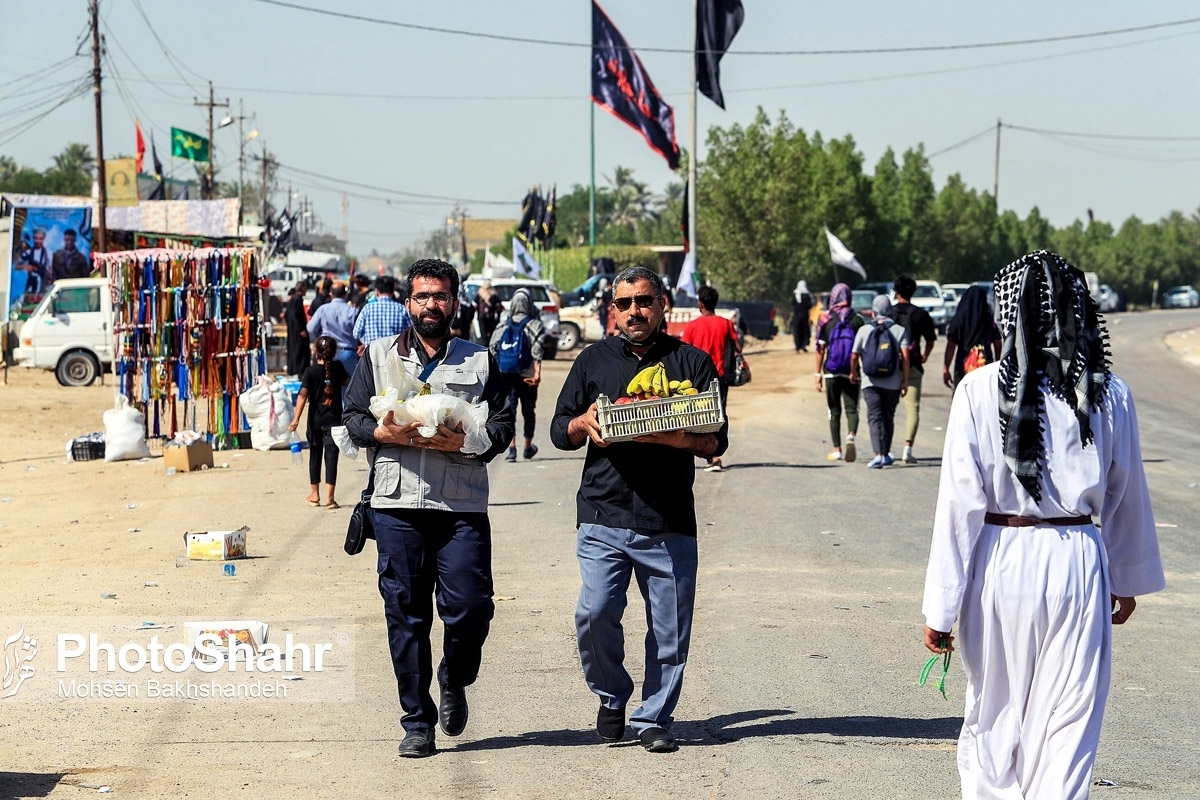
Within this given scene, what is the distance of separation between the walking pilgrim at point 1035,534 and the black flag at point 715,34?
28231 mm

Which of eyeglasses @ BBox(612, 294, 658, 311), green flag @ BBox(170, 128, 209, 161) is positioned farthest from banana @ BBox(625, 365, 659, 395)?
green flag @ BBox(170, 128, 209, 161)

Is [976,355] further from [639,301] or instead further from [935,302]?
[935,302]

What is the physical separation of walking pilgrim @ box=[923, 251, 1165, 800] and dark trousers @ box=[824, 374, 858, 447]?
10882mm

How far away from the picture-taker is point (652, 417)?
18.1 ft

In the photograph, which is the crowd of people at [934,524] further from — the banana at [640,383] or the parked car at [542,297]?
the parked car at [542,297]

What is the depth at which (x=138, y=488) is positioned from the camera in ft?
49.1

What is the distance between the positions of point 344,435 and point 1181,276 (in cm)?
11661

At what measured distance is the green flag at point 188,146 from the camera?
61.0m

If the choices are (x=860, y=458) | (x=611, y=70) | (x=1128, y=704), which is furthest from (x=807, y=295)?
(x=1128, y=704)

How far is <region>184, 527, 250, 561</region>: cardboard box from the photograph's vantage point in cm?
1028

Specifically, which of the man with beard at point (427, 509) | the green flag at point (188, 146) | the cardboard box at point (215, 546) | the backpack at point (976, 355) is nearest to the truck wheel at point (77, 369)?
the backpack at point (976, 355)

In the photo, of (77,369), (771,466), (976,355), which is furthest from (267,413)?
(77,369)

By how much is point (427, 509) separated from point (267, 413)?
41.4ft

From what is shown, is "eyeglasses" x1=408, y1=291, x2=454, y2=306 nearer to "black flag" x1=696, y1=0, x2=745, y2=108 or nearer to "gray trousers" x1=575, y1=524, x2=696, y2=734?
"gray trousers" x1=575, y1=524, x2=696, y2=734
